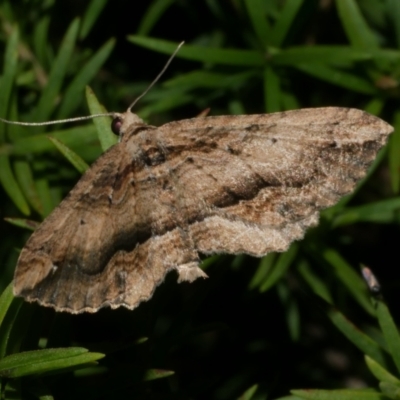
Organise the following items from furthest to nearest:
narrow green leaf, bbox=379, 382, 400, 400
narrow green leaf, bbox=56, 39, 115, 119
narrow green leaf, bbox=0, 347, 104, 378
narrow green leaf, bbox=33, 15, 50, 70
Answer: narrow green leaf, bbox=33, 15, 50, 70 → narrow green leaf, bbox=56, 39, 115, 119 → narrow green leaf, bbox=379, 382, 400, 400 → narrow green leaf, bbox=0, 347, 104, 378

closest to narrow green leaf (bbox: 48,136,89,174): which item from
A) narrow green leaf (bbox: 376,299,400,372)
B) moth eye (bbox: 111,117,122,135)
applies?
moth eye (bbox: 111,117,122,135)

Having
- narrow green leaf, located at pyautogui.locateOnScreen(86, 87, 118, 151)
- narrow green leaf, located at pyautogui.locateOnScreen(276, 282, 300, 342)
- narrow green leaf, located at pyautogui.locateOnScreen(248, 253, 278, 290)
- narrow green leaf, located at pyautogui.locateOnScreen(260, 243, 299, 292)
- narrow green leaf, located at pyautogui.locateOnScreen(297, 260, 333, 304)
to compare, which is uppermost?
narrow green leaf, located at pyautogui.locateOnScreen(86, 87, 118, 151)

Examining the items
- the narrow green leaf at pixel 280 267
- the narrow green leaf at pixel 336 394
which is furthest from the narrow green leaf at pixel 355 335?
the narrow green leaf at pixel 280 267

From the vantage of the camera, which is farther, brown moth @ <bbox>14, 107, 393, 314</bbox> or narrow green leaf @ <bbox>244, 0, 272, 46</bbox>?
narrow green leaf @ <bbox>244, 0, 272, 46</bbox>

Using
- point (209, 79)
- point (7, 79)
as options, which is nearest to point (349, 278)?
point (209, 79)

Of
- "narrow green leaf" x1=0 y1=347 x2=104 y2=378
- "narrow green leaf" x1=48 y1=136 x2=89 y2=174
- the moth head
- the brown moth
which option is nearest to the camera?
"narrow green leaf" x1=0 y1=347 x2=104 y2=378

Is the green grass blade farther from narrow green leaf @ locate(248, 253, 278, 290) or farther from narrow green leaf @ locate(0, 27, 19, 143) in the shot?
narrow green leaf @ locate(248, 253, 278, 290)

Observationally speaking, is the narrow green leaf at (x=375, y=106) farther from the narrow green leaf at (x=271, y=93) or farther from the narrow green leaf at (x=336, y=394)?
the narrow green leaf at (x=336, y=394)

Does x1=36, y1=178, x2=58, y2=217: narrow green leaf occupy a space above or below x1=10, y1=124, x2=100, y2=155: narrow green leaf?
below
